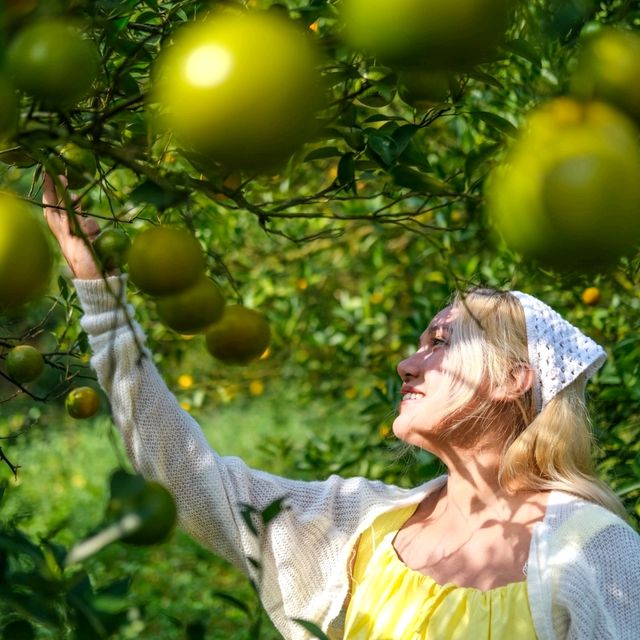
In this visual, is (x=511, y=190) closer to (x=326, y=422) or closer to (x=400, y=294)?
(x=400, y=294)

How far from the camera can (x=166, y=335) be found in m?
2.45

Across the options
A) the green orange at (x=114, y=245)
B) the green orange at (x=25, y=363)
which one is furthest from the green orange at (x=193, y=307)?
the green orange at (x=25, y=363)

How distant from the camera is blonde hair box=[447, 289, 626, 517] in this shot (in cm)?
168

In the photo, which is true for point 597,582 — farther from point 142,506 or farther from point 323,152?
point 142,506

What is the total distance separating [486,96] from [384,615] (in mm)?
1522

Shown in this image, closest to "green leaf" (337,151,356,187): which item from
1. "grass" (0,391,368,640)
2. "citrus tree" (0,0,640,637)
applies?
"citrus tree" (0,0,640,637)

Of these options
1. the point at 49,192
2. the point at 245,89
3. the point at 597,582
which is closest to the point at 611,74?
the point at 245,89

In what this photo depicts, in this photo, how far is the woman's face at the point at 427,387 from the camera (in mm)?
1680

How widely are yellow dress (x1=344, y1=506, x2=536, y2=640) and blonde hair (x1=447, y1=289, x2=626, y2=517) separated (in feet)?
0.75

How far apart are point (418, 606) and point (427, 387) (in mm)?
376

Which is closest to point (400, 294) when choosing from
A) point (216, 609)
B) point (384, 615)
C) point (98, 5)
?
point (384, 615)

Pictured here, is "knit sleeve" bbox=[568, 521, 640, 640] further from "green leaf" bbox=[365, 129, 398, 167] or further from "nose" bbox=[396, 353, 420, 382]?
"green leaf" bbox=[365, 129, 398, 167]

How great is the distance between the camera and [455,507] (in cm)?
170

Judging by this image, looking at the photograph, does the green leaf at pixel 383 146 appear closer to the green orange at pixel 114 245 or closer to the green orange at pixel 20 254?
the green orange at pixel 114 245
